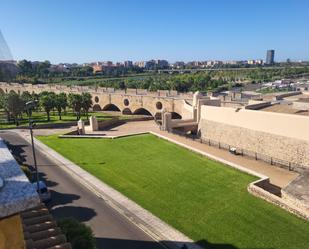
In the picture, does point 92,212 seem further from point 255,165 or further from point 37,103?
point 37,103

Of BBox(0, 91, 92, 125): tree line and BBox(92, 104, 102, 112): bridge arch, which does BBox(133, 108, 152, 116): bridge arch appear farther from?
BBox(0, 91, 92, 125): tree line

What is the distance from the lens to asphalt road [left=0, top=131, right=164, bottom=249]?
17.0 metres

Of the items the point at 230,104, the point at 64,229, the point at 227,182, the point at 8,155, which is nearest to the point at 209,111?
the point at 230,104

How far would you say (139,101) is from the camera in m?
69.7

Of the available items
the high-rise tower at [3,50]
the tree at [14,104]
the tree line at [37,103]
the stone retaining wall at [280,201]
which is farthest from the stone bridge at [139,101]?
the high-rise tower at [3,50]

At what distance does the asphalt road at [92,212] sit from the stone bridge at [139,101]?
27.7m

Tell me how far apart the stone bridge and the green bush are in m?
36.4

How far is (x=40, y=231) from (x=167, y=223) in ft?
27.6

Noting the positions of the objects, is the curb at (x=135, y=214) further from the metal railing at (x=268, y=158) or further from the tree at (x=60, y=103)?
the tree at (x=60, y=103)

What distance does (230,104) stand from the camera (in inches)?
2009

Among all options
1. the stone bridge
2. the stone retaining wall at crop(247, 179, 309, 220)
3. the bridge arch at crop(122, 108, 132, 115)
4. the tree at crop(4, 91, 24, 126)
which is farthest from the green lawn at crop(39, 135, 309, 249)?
the bridge arch at crop(122, 108, 132, 115)

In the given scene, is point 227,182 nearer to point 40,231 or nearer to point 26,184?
point 40,231

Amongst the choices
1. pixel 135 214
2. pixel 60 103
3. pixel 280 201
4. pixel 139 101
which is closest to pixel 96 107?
pixel 139 101

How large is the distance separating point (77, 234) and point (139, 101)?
5679 centimetres
